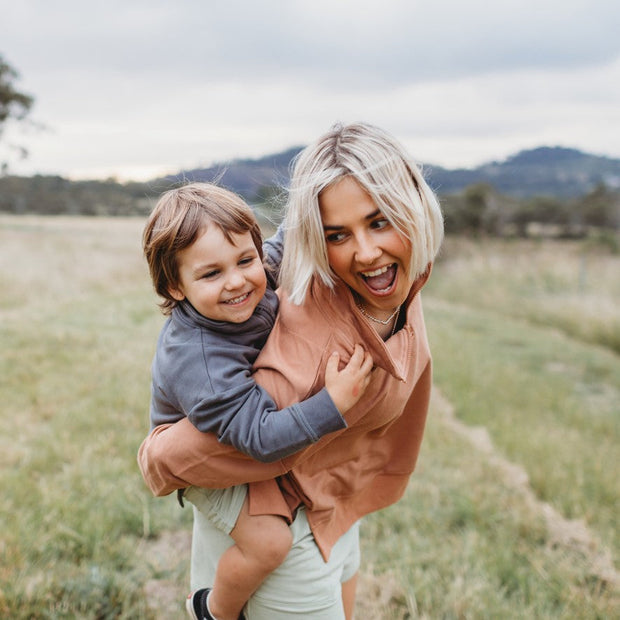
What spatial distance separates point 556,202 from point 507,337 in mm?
22795

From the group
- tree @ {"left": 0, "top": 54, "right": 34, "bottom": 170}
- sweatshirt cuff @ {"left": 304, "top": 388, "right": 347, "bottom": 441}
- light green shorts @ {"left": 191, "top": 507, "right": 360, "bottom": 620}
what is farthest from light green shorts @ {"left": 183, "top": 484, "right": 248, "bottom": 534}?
tree @ {"left": 0, "top": 54, "right": 34, "bottom": 170}

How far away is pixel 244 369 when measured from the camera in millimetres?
1771

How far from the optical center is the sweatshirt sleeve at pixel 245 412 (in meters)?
1.63

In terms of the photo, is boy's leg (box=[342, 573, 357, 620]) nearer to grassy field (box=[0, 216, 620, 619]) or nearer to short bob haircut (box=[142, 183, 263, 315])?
grassy field (box=[0, 216, 620, 619])

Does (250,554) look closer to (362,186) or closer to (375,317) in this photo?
(375,317)

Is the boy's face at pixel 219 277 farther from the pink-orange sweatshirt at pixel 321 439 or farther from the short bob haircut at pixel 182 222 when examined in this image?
the pink-orange sweatshirt at pixel 321 439

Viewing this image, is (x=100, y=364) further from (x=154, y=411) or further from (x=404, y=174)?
(x=404, y=174)

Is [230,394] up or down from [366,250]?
down

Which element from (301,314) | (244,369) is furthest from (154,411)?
(301,314)

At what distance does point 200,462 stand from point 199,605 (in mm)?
625

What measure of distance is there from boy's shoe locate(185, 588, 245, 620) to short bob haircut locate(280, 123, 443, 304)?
106 cm

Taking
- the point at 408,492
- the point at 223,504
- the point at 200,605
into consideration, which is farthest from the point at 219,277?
the point at 408,492

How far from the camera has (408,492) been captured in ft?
14.1

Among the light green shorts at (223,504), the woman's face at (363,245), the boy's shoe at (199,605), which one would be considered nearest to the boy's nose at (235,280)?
the woman's face at (363,245)
